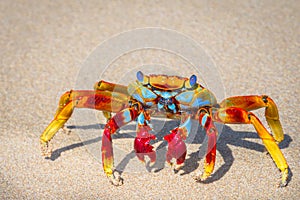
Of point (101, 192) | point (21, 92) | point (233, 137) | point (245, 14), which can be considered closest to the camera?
point (101, 192)

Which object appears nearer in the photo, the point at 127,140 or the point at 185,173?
the point at 185,173

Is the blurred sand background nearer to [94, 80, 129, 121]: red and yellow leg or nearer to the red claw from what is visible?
the red claw

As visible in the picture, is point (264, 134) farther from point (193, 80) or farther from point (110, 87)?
point (110, 87)

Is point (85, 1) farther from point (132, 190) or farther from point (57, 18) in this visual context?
point (132, 190)

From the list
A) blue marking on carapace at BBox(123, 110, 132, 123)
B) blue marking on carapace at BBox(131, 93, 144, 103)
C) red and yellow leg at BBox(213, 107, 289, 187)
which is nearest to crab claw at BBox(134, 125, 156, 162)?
blue marking on carapace at BBox(123, 110, 132, 123)

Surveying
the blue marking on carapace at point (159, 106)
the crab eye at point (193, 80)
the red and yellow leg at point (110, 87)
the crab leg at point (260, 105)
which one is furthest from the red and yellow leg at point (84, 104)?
the crab leg at point (260, 105)

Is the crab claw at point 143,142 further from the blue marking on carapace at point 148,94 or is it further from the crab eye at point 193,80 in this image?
the crab eye at point 193,80

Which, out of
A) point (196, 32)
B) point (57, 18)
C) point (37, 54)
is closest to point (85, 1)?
point (57, 18)
